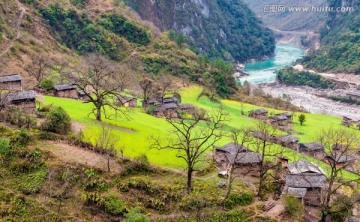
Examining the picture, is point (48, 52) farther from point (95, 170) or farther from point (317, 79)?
point (317, 79)

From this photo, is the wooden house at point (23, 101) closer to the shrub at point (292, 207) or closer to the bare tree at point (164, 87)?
the shrub at point (292, 207)

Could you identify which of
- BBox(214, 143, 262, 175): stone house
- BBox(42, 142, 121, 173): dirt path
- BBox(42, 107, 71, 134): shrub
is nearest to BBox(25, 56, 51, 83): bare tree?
BBox(42, 107, 71, 134): shrub

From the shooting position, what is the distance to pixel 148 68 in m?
133

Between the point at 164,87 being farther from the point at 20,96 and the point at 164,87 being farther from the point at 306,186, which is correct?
the point at 306,186

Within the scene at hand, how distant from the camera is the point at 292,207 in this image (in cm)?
4288

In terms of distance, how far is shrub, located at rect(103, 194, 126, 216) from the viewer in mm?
38594

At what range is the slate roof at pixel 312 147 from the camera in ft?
243

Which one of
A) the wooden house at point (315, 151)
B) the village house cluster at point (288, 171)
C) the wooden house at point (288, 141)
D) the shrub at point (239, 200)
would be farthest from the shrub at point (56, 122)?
the wooden house at point (315, 151)

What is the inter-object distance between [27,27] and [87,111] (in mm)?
61754

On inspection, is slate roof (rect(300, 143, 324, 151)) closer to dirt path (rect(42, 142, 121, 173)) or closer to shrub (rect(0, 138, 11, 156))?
dirt path (rect(42, 142, 121, 173))

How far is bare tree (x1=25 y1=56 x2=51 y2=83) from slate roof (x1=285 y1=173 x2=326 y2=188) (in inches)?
1907

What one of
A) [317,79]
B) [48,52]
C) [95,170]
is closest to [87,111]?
[95,170]

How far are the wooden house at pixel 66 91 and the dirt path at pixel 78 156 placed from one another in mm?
28235

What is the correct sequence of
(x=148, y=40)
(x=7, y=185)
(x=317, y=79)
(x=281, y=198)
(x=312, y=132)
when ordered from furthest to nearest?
(x=317, y=79)
(x=148, y=40)
(x=312, y=132)
(x=281, y=198)
(x=7, y=185)
